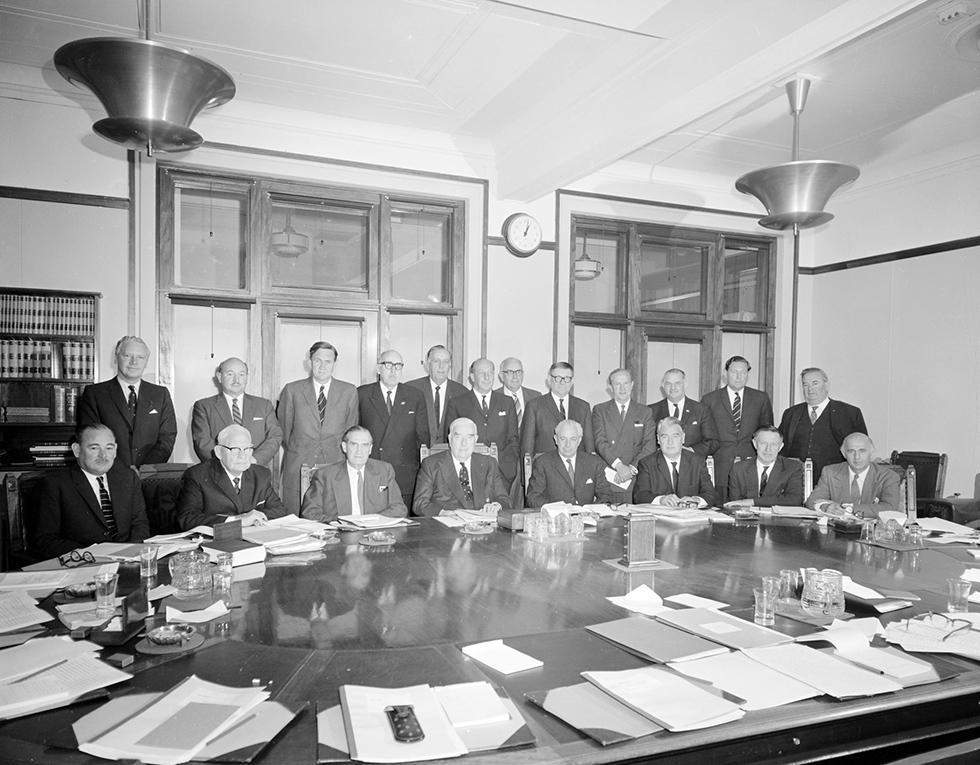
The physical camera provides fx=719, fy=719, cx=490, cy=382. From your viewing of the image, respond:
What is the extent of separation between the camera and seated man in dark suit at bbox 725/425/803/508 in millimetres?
4645

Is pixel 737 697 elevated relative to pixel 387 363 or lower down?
lower down

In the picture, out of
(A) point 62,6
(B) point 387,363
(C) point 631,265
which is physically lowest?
(B) point 387,363

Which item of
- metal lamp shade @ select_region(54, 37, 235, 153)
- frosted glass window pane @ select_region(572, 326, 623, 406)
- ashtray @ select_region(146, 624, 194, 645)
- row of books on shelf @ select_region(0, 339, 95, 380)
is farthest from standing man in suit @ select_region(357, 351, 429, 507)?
ashtray @ select_region(146, 624, 194, 645)

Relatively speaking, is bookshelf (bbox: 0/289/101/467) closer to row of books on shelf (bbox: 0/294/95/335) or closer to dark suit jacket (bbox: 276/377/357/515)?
row of books on shelf (bbox: 0/294/95/335)

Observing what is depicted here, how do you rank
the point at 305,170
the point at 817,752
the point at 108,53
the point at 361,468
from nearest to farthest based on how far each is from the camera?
the point at 817,752, the point at 108,53, the point at 361,468, the point at 305,170

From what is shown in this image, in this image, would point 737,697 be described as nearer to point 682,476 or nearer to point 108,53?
point 108,53

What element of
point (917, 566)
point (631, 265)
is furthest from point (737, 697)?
point (631, 265)

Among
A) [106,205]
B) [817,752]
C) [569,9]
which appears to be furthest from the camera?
[106,205]

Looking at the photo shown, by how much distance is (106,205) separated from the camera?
17.0ft

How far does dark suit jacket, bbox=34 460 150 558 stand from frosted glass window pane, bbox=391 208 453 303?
124 inches

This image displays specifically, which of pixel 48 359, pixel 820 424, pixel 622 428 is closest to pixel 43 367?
pixel 48 359

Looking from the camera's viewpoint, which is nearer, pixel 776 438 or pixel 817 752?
pixel 817 752

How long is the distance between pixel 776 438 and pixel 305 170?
13.4ft

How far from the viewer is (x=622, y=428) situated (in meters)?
5.61
